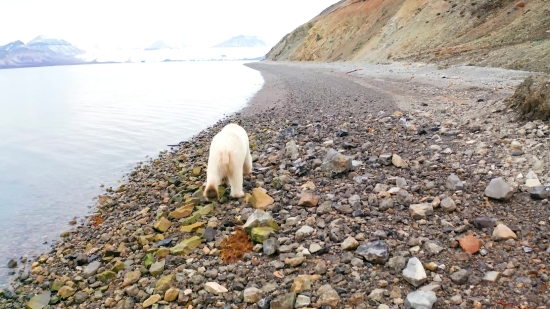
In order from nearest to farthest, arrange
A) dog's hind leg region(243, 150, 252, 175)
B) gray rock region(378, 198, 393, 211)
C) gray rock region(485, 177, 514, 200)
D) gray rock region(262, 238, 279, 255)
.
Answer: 1. gray rock region(262, 238, 279, 255)
2. gray rock region(485, 177, 514, 200)
3. gray rock region(378, 198, 393, 211)
4. dog's hind leg region(243, 150, 252, 175)

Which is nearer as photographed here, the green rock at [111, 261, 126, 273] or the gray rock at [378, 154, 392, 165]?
the green rock at [111, 261, 126, 273]

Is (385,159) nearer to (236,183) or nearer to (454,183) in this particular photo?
(454,183)

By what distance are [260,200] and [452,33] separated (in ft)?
110

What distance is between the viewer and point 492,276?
3.54m

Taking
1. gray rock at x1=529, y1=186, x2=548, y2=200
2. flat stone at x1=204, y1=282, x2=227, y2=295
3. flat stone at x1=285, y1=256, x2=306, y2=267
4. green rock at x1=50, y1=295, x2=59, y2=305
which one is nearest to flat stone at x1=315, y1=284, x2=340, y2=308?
flat stone at x1=285, y1=256, x2=306, y2=267

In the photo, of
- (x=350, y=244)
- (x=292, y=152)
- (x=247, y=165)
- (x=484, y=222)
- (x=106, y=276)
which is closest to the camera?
(x=350, y=244)

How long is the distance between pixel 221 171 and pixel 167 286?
7.27 ft

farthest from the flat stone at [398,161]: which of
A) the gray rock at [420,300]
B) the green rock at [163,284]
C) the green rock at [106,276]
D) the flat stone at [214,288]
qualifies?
the green rock at [106,276]

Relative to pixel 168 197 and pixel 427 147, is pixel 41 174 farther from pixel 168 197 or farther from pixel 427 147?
pixel 427 147

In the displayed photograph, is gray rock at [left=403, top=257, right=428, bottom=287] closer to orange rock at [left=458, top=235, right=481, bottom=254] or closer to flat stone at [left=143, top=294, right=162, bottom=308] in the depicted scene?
orange rock at [left=458, top=235, right=481, bottom=254]

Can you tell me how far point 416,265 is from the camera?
3754mm

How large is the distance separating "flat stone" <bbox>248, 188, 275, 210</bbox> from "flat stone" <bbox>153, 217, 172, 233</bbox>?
4.51ft

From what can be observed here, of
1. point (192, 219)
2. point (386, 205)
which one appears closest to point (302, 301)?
point (386, 205)

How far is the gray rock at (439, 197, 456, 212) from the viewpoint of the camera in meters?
4.82
